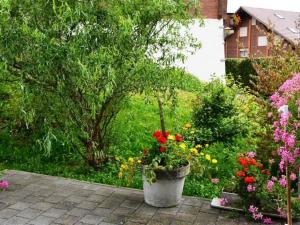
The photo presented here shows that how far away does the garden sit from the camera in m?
5.12

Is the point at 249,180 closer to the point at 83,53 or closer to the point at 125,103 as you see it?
the point at 125,103

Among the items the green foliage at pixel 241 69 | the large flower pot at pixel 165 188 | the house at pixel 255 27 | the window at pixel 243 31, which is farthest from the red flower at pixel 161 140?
the window at pixel 243 31

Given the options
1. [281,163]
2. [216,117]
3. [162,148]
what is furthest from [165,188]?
[216,117]

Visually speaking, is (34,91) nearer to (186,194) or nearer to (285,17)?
(186,194)

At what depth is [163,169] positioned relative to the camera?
540 centimetres

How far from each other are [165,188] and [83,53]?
214 centimetres

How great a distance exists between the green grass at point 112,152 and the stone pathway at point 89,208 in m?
0.36

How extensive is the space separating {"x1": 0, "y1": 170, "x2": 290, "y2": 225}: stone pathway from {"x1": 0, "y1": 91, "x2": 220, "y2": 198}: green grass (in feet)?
1.18

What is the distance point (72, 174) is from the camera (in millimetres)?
6973

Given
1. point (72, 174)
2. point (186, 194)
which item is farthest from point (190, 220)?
point (72, 174)

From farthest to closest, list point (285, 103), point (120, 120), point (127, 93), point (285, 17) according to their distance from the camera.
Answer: point (285, 17)
point (120, 120)
point (127, 93)
point (285, 103)

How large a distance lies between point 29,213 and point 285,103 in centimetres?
353

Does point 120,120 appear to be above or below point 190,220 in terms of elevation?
above

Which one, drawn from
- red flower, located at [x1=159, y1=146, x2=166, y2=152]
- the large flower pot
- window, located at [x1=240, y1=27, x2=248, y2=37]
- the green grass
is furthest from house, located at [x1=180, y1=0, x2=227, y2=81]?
window, located at [x1=240, y1=27, x2=248, y2=37]
